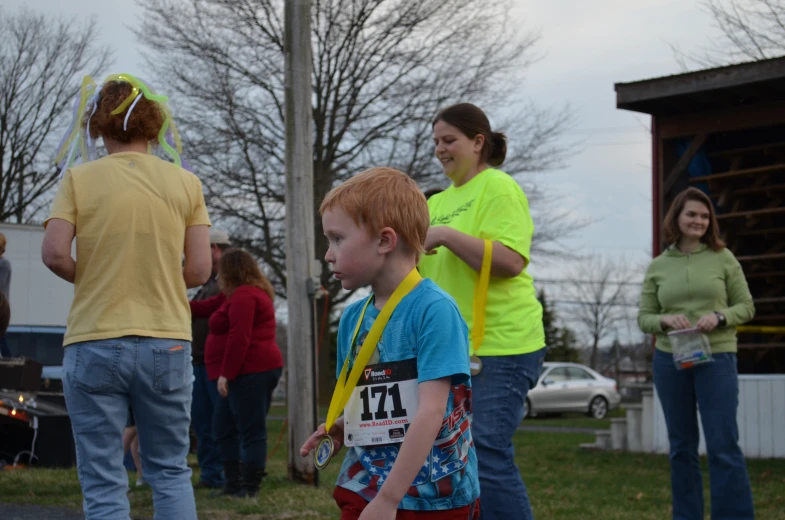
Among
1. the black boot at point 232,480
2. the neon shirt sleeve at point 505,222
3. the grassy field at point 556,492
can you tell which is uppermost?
the neon shirt sleeve at point 505,222

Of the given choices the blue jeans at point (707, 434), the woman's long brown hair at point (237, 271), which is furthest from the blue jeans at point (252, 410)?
the blue jeans at point (707, 434)

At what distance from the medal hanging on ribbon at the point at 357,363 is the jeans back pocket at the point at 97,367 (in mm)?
1079

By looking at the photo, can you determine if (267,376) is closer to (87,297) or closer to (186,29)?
(87,297)

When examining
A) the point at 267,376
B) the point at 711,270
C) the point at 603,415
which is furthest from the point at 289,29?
the point at 603,415

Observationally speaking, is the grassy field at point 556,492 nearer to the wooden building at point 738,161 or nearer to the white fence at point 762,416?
→ the white fence at point 762,416

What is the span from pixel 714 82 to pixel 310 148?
16.1ft

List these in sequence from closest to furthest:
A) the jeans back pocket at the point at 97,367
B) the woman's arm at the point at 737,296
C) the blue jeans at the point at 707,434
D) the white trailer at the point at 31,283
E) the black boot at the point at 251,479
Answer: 1. the jeans back pocket at the point at 97,367
2. the blue jeans at the point at 707,434
3. the woman's arm at the point at 737,296
4. the black boot at the point at 251,479
5. the white trailer at the point at 31,283

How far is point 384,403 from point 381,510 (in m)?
0.31

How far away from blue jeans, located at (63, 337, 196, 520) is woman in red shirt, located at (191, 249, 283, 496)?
9.74ft

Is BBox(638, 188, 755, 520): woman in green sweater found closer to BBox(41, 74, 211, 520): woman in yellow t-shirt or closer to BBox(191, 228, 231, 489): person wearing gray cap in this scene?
BBox(41, 74, 211, 520): woman in yellow t-shirt

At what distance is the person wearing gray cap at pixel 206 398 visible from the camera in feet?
24.7

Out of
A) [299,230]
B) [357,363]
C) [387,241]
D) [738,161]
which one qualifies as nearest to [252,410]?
[299,230]

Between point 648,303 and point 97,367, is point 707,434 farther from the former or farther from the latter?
point 97,367

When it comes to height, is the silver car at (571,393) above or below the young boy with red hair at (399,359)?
below
